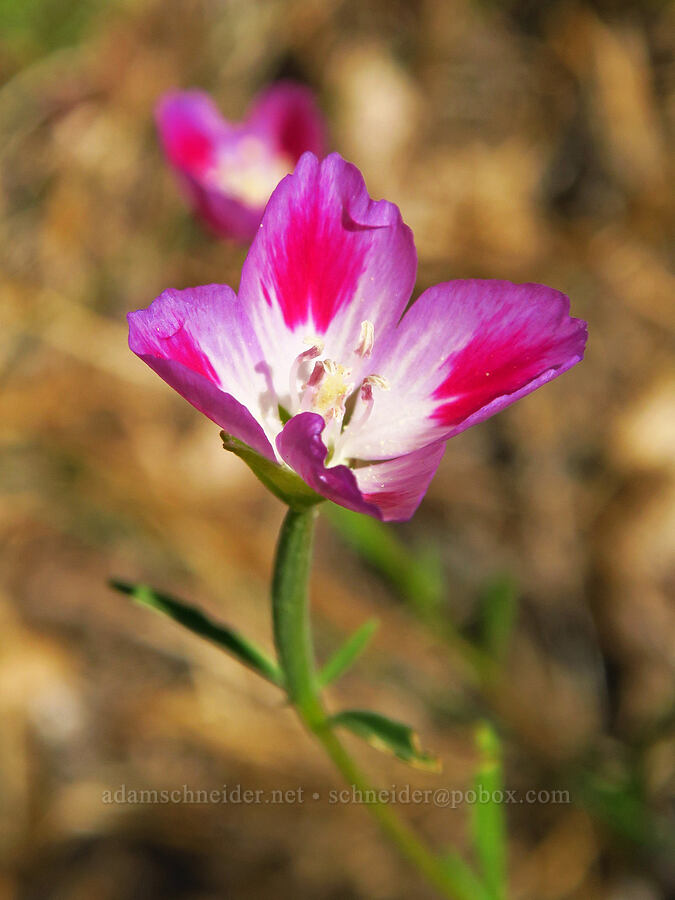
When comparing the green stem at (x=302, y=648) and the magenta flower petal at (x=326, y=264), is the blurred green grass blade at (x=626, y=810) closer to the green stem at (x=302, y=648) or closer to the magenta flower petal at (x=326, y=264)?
the green stem at (x=302, y=648)

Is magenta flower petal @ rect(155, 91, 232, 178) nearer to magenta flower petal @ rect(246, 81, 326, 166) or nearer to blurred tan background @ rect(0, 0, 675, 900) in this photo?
magenta flower petal @ rect(246, 81, 326, 166)

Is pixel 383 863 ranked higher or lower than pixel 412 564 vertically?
lower

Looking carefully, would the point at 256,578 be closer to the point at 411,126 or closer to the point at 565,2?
the point at 411,126

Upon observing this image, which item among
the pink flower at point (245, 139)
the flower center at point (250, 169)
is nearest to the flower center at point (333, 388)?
the pink flower at point (245, 139)

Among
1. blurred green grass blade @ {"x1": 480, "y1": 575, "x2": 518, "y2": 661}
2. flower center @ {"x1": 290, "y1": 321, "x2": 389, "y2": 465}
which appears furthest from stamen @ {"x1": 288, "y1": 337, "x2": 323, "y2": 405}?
blurred green grass blade @ {"x1": 480, "y1": 575, "x2": 518, "y2": 661}

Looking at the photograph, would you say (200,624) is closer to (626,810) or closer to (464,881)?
(464,881)

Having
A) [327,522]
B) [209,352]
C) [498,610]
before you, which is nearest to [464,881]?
[498,610]

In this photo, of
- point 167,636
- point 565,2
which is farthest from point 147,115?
point 167,636
